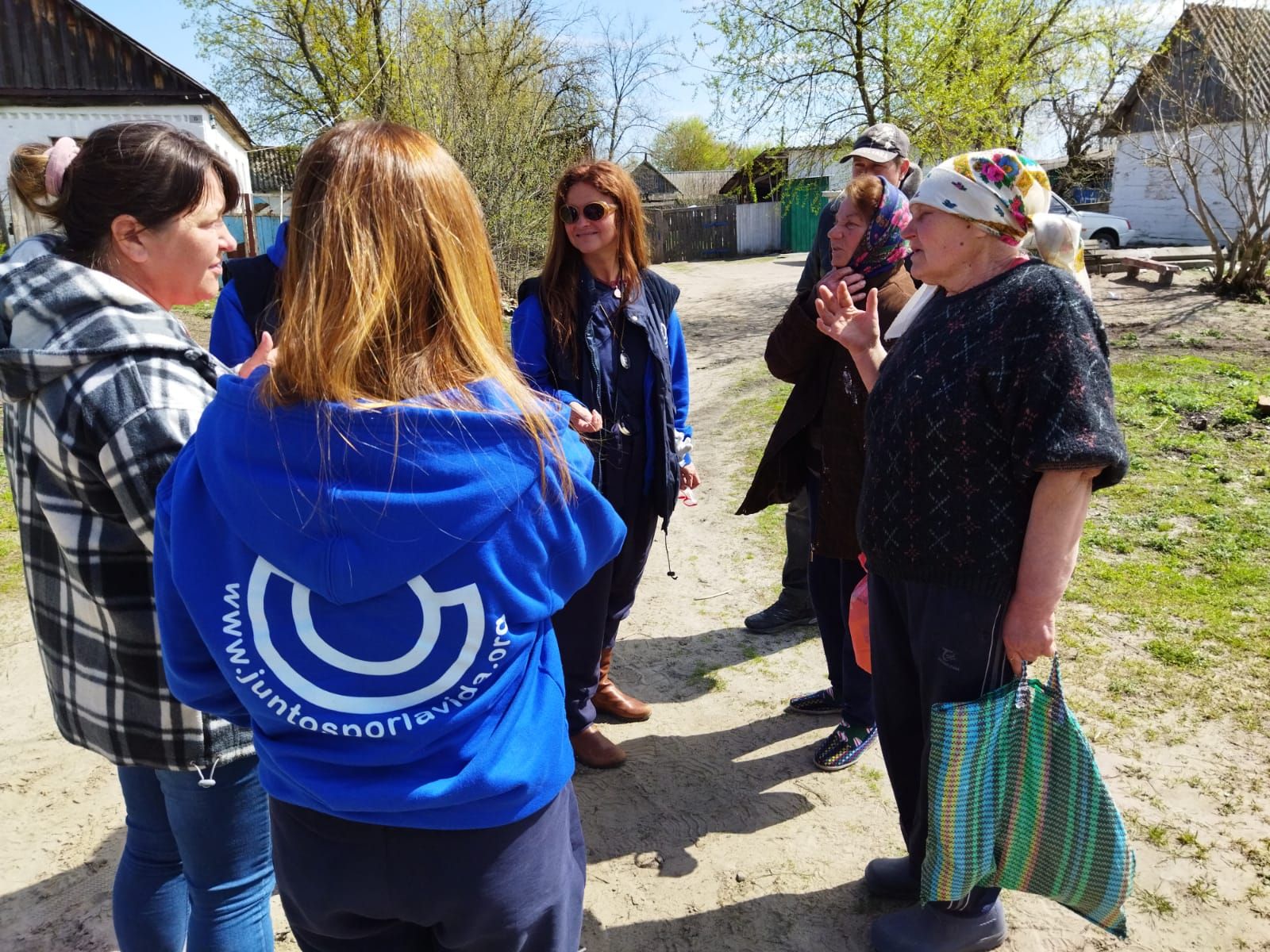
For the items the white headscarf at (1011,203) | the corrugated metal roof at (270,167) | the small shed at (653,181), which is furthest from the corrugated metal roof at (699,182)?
the white headscarf at (1011,203)

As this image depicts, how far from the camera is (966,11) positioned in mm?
12602

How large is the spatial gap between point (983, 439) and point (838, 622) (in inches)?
54.2

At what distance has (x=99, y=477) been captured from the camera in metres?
1.46

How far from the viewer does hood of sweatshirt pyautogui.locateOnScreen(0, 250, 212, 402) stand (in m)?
1.43

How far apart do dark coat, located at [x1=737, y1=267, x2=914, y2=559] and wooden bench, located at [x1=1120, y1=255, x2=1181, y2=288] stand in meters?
11.1

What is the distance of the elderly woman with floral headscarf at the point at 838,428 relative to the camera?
2744mm

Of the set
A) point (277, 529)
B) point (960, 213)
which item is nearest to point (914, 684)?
point (960, 213)

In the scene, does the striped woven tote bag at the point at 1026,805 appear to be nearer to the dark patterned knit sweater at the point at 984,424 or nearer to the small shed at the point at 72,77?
the dark patterned knit sweater at the point at 984,424

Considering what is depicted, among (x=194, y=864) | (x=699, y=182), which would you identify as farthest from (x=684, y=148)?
(x=194, y=864)

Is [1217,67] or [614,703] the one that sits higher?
[1217,67]

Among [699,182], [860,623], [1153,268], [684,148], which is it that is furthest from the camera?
[684,148]

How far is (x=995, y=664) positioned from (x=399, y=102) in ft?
36.8

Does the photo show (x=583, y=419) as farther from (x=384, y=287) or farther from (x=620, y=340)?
(x=620, y=340)

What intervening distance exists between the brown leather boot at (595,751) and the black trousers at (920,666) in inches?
42.0
